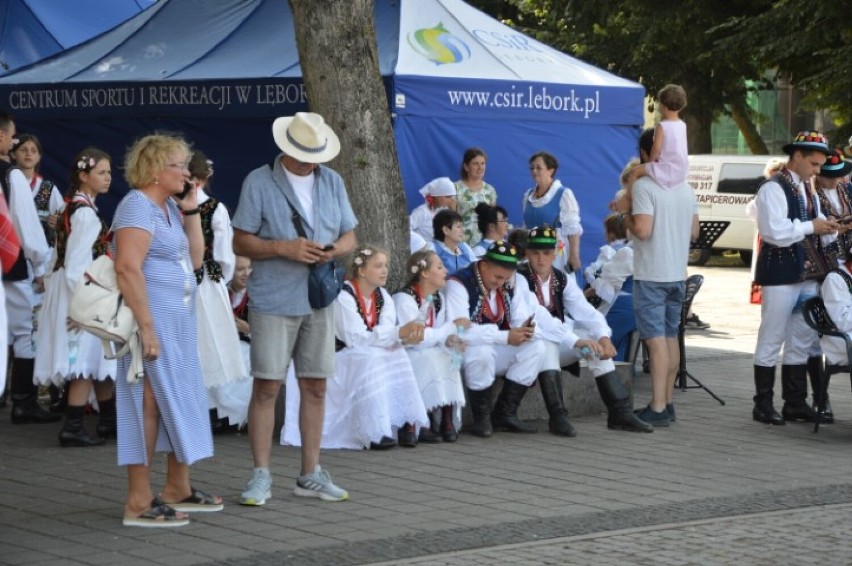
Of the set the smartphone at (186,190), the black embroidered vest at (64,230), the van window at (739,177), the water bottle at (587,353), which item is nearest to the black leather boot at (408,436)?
the water bottle at (587,353)

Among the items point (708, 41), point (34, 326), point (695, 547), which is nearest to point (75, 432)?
point (34, 326)

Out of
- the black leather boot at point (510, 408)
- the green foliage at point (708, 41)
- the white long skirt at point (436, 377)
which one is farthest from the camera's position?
the green foliage at point (708, 41)

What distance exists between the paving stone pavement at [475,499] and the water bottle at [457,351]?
1.66 feet

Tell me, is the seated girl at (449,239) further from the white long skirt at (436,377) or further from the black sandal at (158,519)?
the black sandal at (158,519)

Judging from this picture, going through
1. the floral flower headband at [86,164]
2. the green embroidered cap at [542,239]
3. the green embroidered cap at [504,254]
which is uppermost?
the floral flower headband at [86,164]

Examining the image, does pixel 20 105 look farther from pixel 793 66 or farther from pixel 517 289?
pixel 793 66

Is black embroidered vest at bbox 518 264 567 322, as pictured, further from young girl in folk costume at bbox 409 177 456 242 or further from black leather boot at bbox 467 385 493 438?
young girl in folk costume at bbox 409 177 456 242

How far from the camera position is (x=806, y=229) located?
1022 centimetres

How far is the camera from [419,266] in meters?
9.61

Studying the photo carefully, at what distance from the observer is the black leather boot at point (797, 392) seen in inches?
418

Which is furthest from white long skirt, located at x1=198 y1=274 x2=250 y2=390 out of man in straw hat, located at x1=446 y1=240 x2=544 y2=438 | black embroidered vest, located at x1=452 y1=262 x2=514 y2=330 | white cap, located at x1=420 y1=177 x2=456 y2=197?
white cap, located at x1=420 y1=177 x2=456 y2=197

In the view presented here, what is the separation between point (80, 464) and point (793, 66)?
2336 cm

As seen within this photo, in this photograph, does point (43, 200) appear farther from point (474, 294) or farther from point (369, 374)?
point (474, 294)

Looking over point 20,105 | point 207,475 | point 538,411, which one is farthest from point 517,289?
point 20,105
